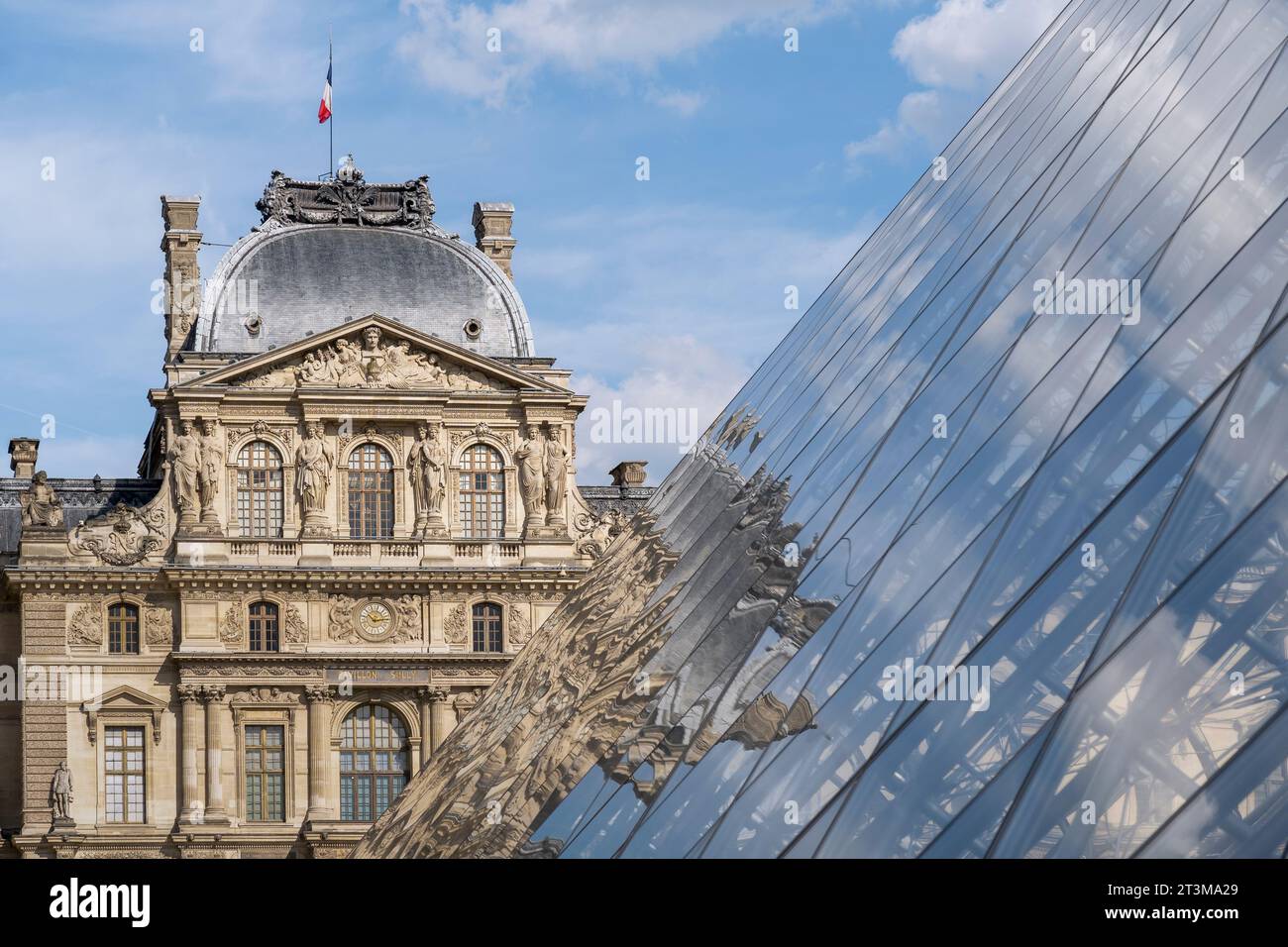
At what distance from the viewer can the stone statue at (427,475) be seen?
5500 centimetres

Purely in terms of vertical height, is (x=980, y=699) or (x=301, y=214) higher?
(x=301, y=214)

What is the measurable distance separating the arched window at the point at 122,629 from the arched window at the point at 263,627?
2832mm

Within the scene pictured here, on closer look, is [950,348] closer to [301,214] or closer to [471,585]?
[471,585]

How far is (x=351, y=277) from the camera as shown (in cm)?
5775

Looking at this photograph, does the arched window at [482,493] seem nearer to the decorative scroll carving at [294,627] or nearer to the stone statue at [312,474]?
the stone statue at [312,474]

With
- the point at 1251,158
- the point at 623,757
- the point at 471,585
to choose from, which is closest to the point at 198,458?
the point at 471,585

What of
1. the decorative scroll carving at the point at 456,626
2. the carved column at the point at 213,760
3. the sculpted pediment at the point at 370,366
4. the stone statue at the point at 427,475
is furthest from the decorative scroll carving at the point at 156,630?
the decorative scroll carving at the point at 456,626

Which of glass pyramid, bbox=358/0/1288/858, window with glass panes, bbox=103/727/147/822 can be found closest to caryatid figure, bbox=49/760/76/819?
window with glass panes, bbox=103/727/147/822

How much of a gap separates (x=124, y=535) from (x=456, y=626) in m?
8.52

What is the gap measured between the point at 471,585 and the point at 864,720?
44151 mm

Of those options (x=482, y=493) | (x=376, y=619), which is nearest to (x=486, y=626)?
(x=376, y=619)

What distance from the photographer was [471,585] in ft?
179

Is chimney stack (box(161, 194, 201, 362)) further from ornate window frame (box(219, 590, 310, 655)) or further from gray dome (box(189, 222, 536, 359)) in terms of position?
ornate window frame (box(219, 590, 310, 655))
